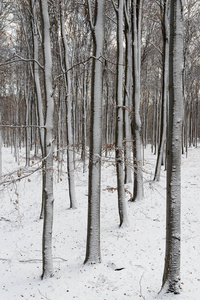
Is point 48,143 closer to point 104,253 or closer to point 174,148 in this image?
point 174,148

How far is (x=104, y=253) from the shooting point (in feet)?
18.9

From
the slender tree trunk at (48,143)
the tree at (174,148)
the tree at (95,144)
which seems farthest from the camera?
the tree at (95,144)

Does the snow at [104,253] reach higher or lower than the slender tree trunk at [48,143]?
lower

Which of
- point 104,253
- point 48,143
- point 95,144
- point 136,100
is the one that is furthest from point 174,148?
point 136,100

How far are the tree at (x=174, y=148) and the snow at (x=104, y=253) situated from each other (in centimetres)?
55

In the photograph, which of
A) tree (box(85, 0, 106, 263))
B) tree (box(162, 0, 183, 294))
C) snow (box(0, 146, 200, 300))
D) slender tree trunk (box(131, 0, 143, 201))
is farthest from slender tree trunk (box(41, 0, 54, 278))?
slender tree trunk (box(131, 0, 143, 201))

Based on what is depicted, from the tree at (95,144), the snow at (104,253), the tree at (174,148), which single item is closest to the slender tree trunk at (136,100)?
the snow at (104,253)

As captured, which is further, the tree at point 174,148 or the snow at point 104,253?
the snow at point 104,253

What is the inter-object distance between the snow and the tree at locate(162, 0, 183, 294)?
55 centimetres

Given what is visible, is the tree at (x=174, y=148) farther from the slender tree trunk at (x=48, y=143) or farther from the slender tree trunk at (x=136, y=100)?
the slender tree trunk at (x=136, y=100)

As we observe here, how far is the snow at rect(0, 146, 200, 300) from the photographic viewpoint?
4.37m

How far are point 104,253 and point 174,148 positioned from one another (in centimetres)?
369

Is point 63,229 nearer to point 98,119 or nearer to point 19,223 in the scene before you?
point 19,223

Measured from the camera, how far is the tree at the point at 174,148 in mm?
3521
